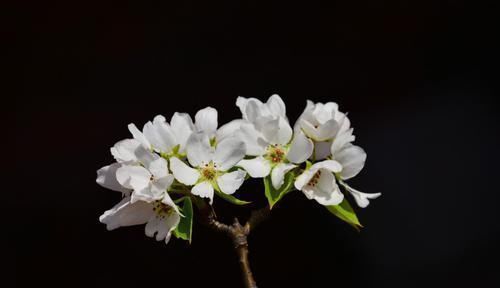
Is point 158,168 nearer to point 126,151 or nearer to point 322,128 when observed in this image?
point 126,151

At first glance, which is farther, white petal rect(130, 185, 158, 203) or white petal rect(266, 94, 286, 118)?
white petal rect(266, 94, 286, 118)

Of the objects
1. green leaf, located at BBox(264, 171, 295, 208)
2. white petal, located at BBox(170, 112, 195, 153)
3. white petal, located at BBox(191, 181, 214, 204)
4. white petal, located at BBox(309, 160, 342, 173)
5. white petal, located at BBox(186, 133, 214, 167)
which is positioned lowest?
green leaf, located at BBox(264, 171, 295, 208)

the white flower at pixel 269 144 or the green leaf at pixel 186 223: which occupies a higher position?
the white flower at pixel 269 144

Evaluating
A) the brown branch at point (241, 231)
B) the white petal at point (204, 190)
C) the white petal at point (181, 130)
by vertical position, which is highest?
the white petal at point (181, 130)

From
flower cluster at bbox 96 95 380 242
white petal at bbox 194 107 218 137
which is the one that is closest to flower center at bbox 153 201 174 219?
flower cluster at bbox 96 95 380 242

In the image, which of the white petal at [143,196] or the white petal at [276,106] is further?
the white petal at [276,106]

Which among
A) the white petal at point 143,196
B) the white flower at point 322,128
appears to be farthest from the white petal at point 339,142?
the white petal at point 143,196

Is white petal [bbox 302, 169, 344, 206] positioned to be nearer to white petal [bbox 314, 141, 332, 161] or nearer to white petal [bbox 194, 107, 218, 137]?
white petal [bbox 314, 141, 332, 161]

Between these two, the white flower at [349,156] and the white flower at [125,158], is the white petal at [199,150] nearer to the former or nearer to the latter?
the white flower at [125,158]

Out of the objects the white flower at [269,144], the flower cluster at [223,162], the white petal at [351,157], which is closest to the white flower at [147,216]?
the flower cluster at [223,162]
